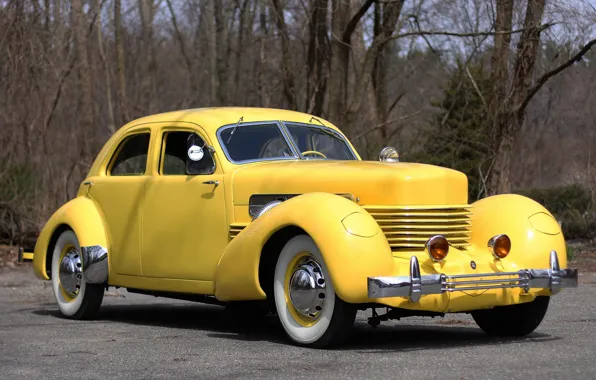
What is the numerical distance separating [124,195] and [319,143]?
6.19 ft

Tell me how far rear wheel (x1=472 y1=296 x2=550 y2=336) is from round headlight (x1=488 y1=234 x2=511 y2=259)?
547 millimetres

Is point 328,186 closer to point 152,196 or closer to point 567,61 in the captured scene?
point 152,196

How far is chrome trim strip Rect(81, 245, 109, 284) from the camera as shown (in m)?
9.75

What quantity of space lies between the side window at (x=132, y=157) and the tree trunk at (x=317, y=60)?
8.97 m

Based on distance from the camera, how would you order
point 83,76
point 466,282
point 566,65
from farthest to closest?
point 83,76, point 566,65, point 466,282

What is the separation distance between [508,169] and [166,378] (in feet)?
39.3

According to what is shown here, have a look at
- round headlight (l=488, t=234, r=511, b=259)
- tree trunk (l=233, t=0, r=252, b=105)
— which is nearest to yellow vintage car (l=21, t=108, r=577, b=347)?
round headlight (l=488, t=234, r=511, b=259)

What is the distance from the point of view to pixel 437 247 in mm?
7410

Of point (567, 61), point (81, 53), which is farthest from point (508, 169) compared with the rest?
point (81, 53)

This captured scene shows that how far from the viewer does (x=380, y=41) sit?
18.5 m

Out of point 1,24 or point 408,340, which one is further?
point 1,24

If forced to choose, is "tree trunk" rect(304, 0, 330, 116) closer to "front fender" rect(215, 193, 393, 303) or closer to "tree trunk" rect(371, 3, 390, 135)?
"tree trunk" rect(371, 3, 390, 135)

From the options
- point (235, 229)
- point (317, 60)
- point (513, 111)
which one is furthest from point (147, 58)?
point (235, 229)

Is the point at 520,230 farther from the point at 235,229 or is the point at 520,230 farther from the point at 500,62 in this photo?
the point at 500,62
